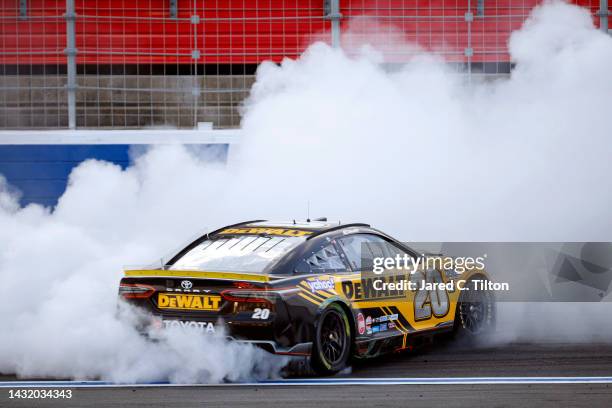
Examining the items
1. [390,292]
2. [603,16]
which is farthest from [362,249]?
[603,16]

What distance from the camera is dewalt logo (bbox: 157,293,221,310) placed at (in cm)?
800

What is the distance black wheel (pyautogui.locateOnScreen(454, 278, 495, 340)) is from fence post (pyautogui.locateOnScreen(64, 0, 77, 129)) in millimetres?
7248

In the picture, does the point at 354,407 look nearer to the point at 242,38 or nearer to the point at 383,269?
the point at 383,269

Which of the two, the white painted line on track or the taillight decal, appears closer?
the white painted line on track

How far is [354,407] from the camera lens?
687 cm

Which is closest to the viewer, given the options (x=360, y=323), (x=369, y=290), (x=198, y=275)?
(x=198, y=275)

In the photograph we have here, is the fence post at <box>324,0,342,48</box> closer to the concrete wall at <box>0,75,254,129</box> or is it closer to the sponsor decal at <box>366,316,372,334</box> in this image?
the concrete wall at <box>0,75,254,129</box>

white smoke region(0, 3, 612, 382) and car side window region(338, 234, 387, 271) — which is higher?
white smoke region(0, 3, 612, 382)

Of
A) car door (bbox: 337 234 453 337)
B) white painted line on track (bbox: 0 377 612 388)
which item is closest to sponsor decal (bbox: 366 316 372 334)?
car door (bbox: 337 234 453 337)

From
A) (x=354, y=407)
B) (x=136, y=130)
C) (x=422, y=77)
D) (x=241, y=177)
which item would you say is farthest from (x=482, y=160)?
(x=354, y=407)

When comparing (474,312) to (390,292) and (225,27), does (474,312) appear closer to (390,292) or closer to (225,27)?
(390,292)

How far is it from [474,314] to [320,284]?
2.28m

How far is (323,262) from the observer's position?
8.70 metres

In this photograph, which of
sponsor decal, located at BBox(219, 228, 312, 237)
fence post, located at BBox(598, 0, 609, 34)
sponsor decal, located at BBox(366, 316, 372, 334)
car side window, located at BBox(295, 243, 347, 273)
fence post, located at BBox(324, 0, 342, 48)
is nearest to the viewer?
car side window, located at BBox(295, 243, 347, 273)
